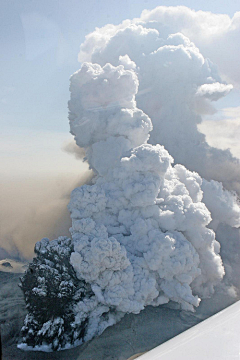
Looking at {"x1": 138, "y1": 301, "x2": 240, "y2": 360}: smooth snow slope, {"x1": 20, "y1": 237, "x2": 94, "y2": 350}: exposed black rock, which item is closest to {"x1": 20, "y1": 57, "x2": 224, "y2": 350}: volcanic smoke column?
{"x1": 20, "y1": 237, "x2": 94, "y2": 350}: exposed black rock

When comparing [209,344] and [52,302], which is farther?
[52,302]

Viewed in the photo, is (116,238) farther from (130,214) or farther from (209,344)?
(209,344)

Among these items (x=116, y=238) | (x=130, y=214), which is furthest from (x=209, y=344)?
(x=130, y=214)

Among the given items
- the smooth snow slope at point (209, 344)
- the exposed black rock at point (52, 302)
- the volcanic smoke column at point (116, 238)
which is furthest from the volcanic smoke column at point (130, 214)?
the smooth snow slope at point (209, 344)

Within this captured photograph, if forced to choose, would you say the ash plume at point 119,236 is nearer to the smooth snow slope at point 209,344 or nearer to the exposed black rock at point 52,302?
the exposed black rock at point 52,302

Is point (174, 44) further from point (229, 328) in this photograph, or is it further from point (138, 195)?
point (229, 328)
